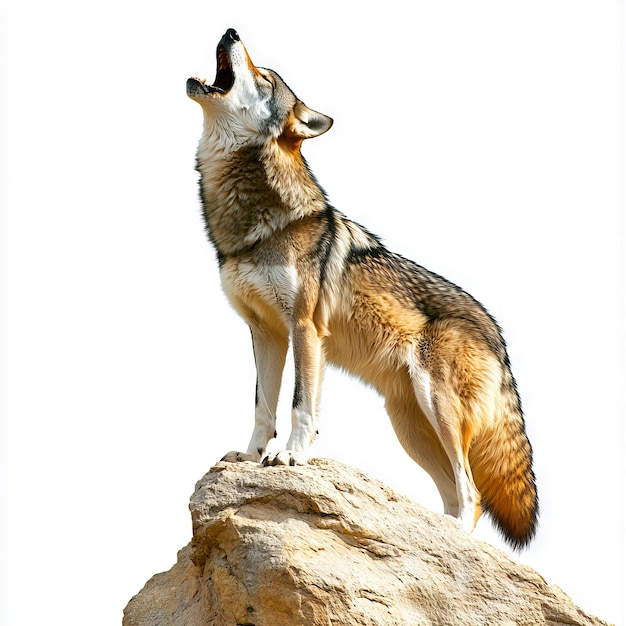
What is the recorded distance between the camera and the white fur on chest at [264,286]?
7.62 meters

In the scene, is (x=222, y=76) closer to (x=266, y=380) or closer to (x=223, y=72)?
(x=223, y=72)

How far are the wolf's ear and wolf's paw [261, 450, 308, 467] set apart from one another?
116 inches

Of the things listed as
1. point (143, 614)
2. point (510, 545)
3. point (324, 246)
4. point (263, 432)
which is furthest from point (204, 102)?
point (510, 545)

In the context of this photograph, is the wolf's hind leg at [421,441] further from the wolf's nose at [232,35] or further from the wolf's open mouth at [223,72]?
the wolf's nose at [232,35]

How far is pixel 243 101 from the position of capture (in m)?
7.90

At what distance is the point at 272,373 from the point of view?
7.97 metres

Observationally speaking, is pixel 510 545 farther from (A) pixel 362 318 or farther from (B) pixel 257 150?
(B) pixel 257 150

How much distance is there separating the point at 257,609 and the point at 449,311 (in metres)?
3.57

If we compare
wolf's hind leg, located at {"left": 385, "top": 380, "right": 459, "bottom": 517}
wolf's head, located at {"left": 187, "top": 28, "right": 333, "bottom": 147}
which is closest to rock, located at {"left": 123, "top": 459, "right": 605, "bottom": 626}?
wolf's hind leg, located at {"left": 385, "top": 380, "right": 459, "bottom": 517}

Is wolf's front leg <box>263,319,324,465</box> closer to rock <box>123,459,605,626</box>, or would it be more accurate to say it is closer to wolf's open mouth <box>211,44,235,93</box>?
rock <box>123,459,605,626</box>

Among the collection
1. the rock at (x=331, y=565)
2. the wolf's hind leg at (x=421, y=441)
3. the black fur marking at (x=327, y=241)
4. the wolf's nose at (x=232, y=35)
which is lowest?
the rock at (x=331, y=565)

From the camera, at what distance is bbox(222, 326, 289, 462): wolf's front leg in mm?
7613

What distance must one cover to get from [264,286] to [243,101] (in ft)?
5.41

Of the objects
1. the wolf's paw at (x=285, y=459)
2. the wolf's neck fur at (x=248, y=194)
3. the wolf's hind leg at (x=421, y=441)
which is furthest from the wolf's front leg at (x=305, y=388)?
the wolf's hind leg at (x=421, y=441)
